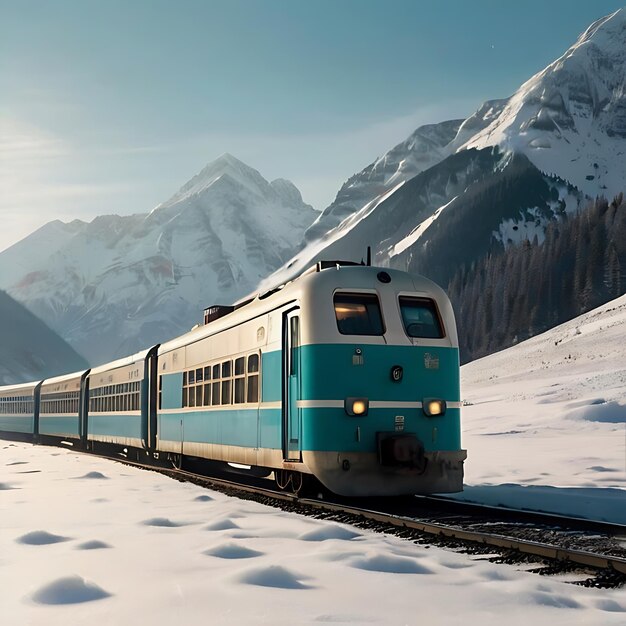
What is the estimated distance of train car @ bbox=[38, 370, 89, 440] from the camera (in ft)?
120

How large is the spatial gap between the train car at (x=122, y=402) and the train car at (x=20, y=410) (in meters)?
14.3

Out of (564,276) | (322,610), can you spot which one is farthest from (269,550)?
(564,276)

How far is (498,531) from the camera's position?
10281mm

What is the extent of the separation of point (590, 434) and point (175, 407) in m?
13.5

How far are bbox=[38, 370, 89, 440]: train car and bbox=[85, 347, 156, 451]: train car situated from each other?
1.35m

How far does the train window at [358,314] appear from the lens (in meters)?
13.3

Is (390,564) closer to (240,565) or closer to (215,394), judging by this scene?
(240,565)

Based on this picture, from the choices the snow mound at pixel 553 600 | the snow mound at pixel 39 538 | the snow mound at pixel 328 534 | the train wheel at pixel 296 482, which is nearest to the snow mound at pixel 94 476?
the train wheel at pixel 296 482

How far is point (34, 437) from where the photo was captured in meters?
48.3

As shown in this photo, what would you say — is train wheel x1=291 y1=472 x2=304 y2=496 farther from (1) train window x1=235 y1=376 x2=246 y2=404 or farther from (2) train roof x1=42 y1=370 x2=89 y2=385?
(2) train roof x1=42 y1=370 x2=89 y2=385

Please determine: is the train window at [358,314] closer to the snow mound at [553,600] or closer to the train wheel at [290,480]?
the train wheel at [290,480]

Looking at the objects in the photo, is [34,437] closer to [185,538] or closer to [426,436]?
[426,436]

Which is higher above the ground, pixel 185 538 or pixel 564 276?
pixel 564 276

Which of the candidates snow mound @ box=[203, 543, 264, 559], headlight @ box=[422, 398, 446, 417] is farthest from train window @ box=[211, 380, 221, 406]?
snow mound @ box=[203, 543, 264, 559]
